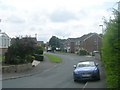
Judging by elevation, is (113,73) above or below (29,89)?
above

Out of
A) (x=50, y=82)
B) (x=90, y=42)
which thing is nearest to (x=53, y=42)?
(x=90, y=42)

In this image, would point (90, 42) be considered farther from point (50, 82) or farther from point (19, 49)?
point (50, 82)

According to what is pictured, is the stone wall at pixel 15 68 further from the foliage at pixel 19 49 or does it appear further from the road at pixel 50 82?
the road at pixel 50 82

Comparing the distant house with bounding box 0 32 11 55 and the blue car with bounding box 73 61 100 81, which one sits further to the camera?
the distant house with bounding box 0 32 11 55

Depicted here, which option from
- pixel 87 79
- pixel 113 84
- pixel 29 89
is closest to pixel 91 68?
pixel 87 79

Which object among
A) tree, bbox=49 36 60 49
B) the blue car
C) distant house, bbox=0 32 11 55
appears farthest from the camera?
tree, bbox=49 36 60 49

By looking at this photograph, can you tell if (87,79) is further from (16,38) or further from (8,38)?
(8,38)

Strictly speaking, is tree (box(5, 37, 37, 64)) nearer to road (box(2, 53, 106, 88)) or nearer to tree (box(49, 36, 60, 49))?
road (box(2, 53, 106, 88))

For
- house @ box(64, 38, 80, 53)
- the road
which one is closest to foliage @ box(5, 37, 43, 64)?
the road

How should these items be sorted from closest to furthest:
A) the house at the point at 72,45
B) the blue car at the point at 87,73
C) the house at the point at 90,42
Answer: the blue car at the point at 87,73, the house at the point at 90,42, the house at the point at 72,45

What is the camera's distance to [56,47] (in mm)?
138125

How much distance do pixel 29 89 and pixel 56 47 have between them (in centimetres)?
12180

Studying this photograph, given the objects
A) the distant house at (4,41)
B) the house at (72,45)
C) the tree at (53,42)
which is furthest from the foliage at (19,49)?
the tree at (53,42)

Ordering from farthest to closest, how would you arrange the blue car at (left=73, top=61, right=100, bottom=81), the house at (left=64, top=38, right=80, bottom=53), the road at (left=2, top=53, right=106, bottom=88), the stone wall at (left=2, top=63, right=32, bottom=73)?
the house at (left=64, top=38, right=80, bottom=53)
the stone wall at (left=2, top=63, right=32, bottom=73)
the blue car at (left=73, top=61, right=100, bottom=81)
the road at (left=2, top=53, right=106, bottom=88)
